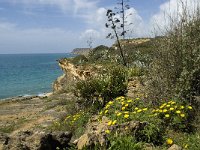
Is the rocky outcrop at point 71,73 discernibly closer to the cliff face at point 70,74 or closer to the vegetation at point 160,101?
the cliff face at point 70,74

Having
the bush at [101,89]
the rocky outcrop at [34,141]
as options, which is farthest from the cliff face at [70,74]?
the rocky outcrop at [34,141]

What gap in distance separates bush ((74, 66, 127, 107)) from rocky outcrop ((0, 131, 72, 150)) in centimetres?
406

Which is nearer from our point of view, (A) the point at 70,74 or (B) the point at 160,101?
(B) the point at 160,101

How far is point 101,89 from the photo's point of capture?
11.9m

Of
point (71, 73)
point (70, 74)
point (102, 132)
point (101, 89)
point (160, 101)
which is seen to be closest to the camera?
point (102, 132)

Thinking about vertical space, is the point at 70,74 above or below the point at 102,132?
below

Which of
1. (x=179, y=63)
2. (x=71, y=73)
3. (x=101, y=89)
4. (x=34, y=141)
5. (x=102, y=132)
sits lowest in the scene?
(x=71, y=73)

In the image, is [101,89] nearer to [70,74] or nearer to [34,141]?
[34,141]

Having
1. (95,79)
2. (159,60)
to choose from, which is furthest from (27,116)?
(159,60)

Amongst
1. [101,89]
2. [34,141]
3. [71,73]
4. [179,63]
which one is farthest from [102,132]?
[71,73]

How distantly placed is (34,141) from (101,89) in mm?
4888

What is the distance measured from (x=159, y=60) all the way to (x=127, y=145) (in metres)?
4.33

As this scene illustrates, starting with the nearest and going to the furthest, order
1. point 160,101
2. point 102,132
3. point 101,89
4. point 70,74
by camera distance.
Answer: point 102,132 → point 160,101 → point 101,89 → point 70,74

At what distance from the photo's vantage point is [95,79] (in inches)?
498
